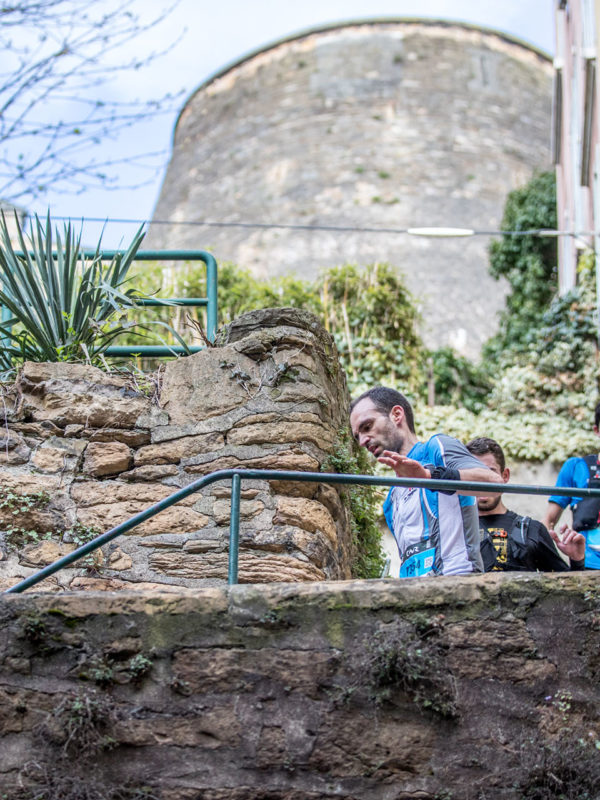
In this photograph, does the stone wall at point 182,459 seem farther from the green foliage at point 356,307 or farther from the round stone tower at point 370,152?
the round stone tower at point 370,152

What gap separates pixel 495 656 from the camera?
385cm

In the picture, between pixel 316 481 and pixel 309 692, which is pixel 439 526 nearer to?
pixel 316 481

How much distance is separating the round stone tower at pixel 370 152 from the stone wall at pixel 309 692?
17.1m

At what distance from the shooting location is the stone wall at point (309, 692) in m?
3.63

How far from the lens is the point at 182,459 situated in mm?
5262

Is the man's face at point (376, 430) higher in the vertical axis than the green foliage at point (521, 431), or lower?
higher

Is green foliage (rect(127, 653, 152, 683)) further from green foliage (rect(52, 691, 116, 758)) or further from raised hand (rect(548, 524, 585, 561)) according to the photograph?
raised hand (rect(548, 524, 585, 561))

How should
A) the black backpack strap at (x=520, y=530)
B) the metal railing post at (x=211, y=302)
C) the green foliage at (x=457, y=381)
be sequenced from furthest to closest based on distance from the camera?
the green foliage at (x=457, y=381), the metal railing post at (x=211, y=302), the black backpack strap at (x=520, y=530)

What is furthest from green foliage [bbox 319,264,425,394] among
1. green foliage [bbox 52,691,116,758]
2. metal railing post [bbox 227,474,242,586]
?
green foliage [bbox 52,691,116,758]

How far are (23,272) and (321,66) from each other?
71.9ft

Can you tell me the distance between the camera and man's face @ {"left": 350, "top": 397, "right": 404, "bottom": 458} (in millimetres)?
4871

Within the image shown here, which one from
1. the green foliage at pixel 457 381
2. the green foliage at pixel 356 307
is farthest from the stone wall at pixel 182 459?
the green foliage at pixel 457 381

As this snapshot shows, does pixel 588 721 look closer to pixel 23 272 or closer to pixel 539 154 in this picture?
pixel 23 272

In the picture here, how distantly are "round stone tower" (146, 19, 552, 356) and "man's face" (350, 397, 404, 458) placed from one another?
52.7 ft
